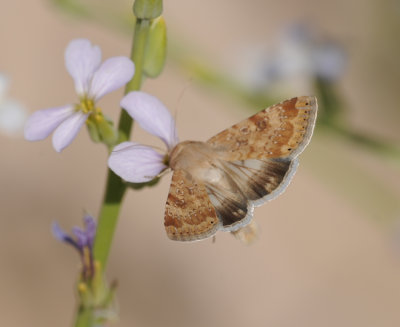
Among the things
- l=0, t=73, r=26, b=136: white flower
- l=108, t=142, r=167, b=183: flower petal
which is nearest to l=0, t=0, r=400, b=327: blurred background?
l=0, t=73, r=26, b=136: white flower

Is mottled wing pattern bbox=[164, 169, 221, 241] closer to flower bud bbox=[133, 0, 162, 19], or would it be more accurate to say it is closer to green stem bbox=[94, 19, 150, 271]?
green stem bbox=[94, 19, 150, 271]

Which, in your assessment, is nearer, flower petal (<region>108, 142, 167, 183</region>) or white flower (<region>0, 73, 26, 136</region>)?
flower petal (<region>108, 142, 167, 183</region>)

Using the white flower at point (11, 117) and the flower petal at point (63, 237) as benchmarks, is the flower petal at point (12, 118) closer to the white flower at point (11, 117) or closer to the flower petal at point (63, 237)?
the white flower at point (11, 117)

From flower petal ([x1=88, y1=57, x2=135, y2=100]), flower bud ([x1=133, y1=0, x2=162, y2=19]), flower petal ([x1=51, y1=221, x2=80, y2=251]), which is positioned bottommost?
flower petal ([x1=51, y1=221, x2=80, y2=251])

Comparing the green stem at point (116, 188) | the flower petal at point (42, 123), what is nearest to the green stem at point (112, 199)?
the green stem at point (116, 188)

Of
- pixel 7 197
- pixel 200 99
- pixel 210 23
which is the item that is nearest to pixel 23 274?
pixel 7 197

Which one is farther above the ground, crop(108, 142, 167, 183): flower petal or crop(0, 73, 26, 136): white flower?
crop(108, 142, 167, 183): flower petal
